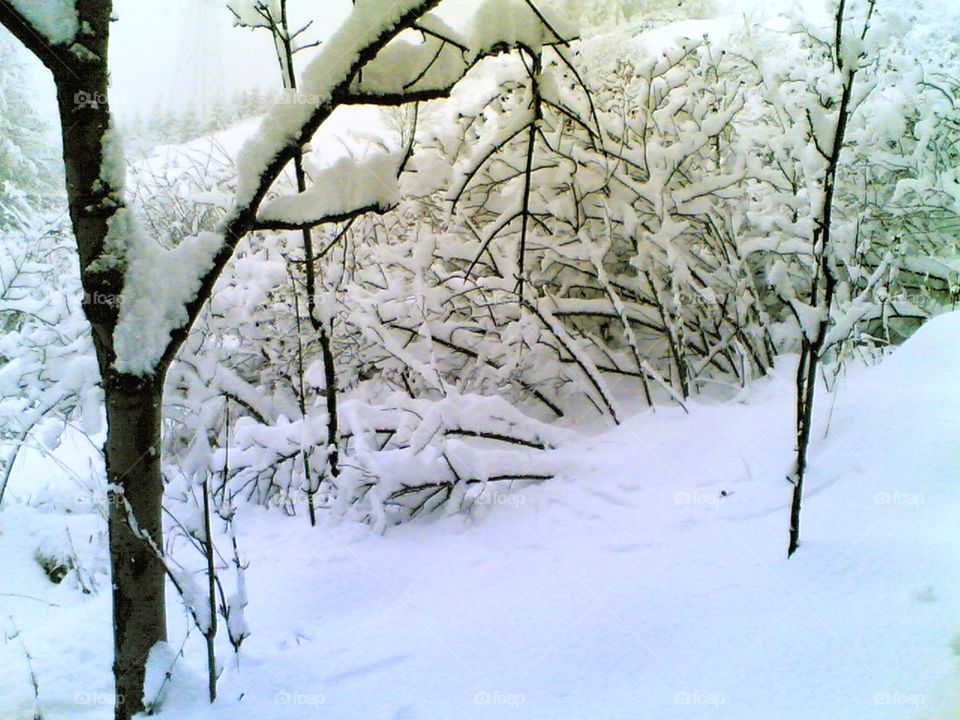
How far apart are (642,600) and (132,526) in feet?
5.53

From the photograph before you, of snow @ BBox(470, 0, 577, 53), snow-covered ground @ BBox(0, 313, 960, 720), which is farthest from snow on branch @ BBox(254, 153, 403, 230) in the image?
snow-covered ground @ BBox(0, 313, 960, 720)

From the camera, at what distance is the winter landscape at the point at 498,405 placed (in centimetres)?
180

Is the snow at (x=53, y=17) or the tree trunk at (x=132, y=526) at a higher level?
the snow at (x=53, y=17)

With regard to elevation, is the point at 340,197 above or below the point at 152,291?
above

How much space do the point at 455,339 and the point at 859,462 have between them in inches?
124

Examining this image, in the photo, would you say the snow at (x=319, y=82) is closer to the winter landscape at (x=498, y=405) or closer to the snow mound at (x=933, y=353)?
the winter landscape at (x=498, y=405)

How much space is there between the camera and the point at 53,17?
1.62m

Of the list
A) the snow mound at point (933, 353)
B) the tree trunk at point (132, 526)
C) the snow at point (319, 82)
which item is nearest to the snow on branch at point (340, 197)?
the snow at point (319, 82)

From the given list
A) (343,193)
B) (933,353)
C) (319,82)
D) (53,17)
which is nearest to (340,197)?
(343,193)

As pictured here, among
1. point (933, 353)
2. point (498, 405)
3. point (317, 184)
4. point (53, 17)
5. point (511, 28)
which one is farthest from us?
point (498, 405)

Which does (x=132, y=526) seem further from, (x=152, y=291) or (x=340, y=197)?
(x=340, y=197)

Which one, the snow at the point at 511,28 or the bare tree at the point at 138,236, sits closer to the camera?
the bare tree at the point at 138,236

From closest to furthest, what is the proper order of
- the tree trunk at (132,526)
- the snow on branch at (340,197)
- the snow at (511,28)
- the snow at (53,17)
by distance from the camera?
the snow at (53,17) → the tree trunk at (132,526) → the snow on branch at (340,197) → the snow at (511,28)

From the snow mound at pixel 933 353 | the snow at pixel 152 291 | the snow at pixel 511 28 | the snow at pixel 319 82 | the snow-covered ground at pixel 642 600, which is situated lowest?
the snow-covered ground at pixel 642 600
